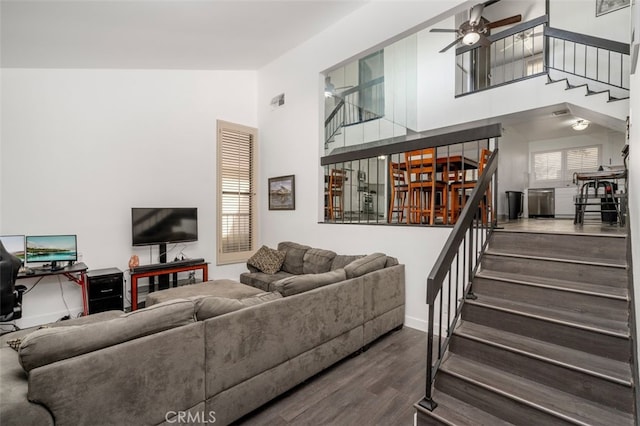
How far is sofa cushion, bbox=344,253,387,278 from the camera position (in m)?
2.98

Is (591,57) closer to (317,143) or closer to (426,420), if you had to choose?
(317,143)

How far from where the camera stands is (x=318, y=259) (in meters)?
4.27

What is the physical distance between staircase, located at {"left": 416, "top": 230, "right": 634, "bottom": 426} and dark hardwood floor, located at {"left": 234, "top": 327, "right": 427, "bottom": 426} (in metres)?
0.31

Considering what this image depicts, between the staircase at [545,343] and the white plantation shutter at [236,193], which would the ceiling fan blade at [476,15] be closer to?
the staircase at [545,343]

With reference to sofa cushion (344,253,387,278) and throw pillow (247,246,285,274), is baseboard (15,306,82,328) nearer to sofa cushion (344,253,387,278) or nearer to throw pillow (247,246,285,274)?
throw pillow (247,246,285,274)

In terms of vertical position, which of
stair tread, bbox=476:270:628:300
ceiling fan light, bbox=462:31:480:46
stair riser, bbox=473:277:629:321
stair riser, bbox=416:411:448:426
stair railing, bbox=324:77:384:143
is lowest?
stair riser, bbox=416:411:448:426

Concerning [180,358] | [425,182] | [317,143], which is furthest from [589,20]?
[180,358]

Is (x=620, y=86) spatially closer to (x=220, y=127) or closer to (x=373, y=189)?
(x=373, y=189)

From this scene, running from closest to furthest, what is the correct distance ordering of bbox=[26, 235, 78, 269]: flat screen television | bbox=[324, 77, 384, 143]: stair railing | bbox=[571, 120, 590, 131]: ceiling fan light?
Result: bbox=[26, 235, 78, 269]: flat screen television → bbox=[324, 77, 384, 143]: stair railing → bbox=[571, 120, 590, 131]: ceiling fan light

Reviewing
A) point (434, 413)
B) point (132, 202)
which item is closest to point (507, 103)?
point (434, 413)

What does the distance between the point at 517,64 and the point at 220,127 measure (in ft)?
24.1

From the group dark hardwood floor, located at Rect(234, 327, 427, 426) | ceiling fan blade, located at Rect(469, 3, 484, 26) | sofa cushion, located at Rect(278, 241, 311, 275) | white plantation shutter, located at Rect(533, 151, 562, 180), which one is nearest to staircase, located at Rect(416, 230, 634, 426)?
dark hardwood floor, located at Rect(234, 327, 427, 426)

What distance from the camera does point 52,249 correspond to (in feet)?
12.2

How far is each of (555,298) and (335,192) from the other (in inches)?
137
